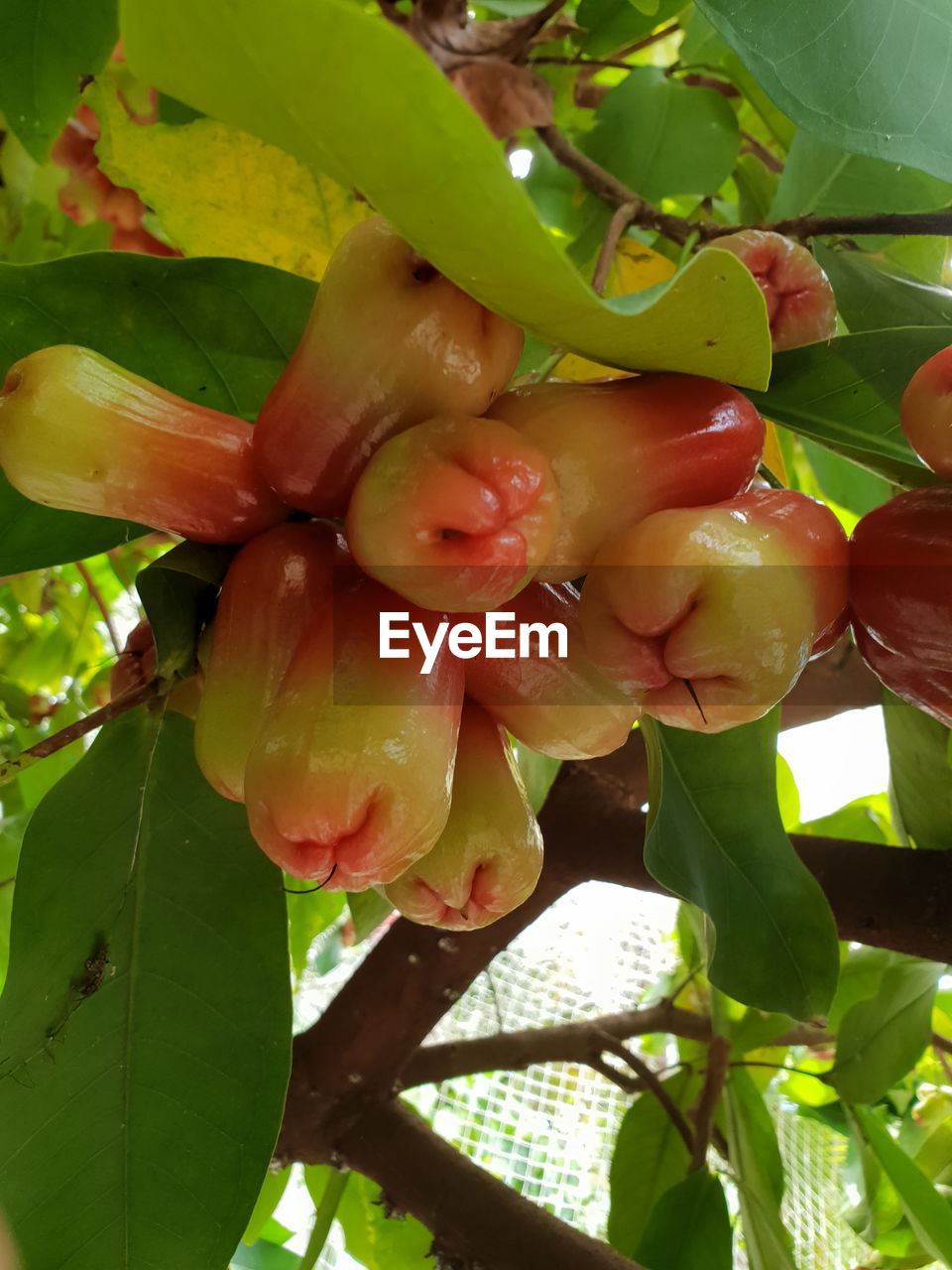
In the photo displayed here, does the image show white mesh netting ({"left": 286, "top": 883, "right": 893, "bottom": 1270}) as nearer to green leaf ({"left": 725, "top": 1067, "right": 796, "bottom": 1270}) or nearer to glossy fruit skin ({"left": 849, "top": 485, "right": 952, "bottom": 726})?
green leaf ({"left": 725, "top": 1067, "right": 796, "bottom": 1270})

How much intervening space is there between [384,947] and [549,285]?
0.70 m

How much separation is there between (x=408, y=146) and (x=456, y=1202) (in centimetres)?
76

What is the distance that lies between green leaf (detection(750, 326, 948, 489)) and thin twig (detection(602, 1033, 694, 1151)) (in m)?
0.71

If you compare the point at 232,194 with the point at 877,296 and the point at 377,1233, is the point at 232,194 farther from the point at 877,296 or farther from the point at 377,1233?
the point at 377,1233

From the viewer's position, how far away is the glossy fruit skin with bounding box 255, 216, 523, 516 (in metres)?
0.30

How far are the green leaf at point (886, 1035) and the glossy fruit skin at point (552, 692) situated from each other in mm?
Answer: 667

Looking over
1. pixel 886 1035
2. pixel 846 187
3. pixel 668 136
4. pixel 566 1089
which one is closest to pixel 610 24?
pixel 668 136

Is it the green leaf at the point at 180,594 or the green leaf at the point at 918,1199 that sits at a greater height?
the green leaf at the point at 180,594

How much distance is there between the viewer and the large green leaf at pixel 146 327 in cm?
39

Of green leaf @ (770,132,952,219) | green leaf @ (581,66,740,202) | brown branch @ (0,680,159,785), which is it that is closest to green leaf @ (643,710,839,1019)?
brown branch @ (0,680,159,785)

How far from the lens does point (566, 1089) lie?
1341 mm

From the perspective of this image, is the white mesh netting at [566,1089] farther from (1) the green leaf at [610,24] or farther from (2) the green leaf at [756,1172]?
(1) the green leaf at [610,24]

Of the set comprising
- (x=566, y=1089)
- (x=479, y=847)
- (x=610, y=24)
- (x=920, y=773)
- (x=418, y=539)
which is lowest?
(x=566, y=1089)

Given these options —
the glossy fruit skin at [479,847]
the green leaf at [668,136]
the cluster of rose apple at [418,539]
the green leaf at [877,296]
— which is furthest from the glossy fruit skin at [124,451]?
the green leaf at [668,136]
